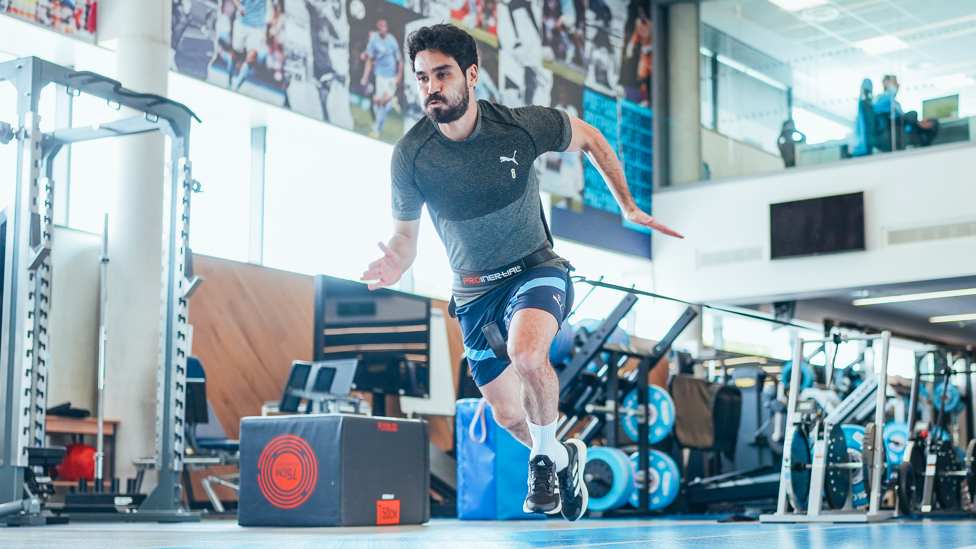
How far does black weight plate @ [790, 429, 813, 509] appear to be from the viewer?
609 cm

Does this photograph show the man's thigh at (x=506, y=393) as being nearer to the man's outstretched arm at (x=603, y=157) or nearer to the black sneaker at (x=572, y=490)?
the black sneaker at (x=572, y=490)

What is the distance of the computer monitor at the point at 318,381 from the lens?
22.1 ft

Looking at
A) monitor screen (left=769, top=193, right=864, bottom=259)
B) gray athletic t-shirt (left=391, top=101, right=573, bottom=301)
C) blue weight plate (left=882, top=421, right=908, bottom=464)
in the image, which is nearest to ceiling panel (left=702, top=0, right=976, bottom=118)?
monitor screen (left=769, top=193, right=864, bottom=259)

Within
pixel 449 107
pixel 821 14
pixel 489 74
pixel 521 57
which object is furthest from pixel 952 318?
pixel 449 107

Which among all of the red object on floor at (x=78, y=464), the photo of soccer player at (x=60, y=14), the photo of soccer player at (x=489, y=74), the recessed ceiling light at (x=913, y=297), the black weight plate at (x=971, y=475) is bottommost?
the black weight plate at (x=971, y=475)

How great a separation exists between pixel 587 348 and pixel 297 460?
2255mm

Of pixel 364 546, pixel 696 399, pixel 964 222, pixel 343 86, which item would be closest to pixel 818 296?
pixel 964 222

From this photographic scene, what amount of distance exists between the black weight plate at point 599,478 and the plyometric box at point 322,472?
1669mm

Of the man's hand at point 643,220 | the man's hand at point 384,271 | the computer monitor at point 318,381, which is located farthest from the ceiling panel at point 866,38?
the man's hand at point 384,271

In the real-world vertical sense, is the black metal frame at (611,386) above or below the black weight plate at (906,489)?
above

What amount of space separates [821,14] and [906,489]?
6.73 metres

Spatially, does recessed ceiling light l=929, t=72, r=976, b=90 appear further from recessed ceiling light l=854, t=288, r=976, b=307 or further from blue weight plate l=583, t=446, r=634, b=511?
blue weight plate l=583, t=446, r=634, b=511

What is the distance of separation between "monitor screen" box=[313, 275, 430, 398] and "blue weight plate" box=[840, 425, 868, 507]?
297 cm

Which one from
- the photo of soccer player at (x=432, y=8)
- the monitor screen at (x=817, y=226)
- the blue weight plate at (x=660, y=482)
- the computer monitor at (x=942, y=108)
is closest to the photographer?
the blue weight plate at (x=660, y=482)
